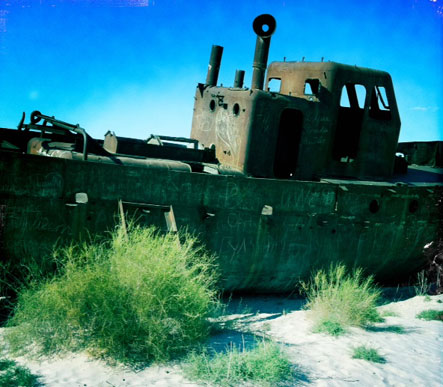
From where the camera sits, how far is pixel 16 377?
4000 mm

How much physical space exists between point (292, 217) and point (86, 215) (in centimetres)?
305

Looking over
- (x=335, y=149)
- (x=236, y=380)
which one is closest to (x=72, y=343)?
(x=236, y=380)

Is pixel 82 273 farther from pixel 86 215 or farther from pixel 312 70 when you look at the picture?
pixel 312 70

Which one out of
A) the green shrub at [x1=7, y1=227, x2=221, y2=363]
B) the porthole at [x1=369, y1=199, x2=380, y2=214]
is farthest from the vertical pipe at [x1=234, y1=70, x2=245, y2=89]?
the green shrub at [x1=7, y1=227, x2=221, y2=363]

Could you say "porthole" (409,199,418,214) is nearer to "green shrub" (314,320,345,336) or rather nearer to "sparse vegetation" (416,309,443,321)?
"sparse vegetation" (416,309,443,321)

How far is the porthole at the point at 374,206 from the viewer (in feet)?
26.7

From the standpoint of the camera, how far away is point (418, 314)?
7.17 m

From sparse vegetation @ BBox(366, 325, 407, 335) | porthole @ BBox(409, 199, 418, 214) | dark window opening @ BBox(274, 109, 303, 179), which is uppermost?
dark window opening @ BBox(274, 109, 303, 179)

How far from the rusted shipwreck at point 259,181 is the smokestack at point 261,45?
0.06 feet

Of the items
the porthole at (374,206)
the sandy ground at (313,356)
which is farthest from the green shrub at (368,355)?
the porthole at (374,206)

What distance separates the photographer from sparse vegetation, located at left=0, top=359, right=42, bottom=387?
392 cm

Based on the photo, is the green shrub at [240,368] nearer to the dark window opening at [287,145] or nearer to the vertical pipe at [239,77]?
the dark window opening at [287,145]

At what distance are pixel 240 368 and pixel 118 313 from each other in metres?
1.25

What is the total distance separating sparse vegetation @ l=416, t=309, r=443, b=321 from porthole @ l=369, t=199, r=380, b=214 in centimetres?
181
